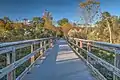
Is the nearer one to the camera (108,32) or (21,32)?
(21,32)

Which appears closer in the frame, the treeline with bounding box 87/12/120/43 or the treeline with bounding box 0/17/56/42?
the treeline with bounding box 0/17/56/42

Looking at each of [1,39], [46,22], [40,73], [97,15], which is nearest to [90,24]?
[97,15]

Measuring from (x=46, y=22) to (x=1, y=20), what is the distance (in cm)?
1086

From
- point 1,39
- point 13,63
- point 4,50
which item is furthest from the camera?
point 1,39

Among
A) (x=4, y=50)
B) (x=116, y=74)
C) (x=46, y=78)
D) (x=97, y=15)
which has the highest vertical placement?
(x=97, y=15)

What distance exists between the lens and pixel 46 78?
6.80m

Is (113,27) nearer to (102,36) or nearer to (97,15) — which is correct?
(102,36)

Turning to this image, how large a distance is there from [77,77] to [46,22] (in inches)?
1951

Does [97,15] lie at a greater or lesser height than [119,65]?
greater

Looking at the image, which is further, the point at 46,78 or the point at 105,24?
the point at 105,24

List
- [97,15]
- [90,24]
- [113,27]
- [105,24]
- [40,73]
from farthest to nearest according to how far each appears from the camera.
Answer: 1. [90,24]
2. [97,15]
3. [105,24]
4. [113,27]
5. [40,73]

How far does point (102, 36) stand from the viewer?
92.3ft

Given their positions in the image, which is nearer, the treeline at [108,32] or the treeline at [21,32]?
the treeline at [21,32]

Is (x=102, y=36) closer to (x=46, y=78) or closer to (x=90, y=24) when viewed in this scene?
(x=90, y=24)
